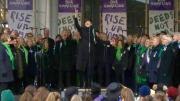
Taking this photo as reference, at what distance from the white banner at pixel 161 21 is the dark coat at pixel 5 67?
7291 millimetres

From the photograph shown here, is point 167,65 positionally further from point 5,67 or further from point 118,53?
point 5,67

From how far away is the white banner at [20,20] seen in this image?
2317 cm

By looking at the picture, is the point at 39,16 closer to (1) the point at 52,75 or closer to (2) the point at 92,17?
(2) the point at 92,17

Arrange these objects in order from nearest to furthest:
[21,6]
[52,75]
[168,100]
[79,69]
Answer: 1. [168,100]
2. [79,69]
3. [52,75]
4. [21,6]

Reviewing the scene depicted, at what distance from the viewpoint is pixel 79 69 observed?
737 inches

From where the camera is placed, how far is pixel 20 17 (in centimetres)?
2319

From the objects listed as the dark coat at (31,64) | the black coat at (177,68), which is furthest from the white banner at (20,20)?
the black coat at (177,68)

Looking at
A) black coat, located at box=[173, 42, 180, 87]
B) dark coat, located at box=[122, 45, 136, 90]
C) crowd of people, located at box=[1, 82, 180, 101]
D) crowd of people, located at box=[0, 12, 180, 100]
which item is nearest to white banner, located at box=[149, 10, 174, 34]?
crowd of people, located at box=[0, 12, 180, 100]

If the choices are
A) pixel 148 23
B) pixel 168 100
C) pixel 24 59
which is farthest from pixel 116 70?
pixel 168 100

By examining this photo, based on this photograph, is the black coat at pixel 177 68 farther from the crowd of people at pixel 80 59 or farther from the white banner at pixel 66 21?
the white banner at pixel 66 21

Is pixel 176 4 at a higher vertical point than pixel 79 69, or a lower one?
higher

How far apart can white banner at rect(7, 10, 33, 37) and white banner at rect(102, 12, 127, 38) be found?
8.45 ft

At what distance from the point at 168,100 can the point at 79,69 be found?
24.0ft

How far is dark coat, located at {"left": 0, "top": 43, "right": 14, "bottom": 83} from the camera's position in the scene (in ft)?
55.9
